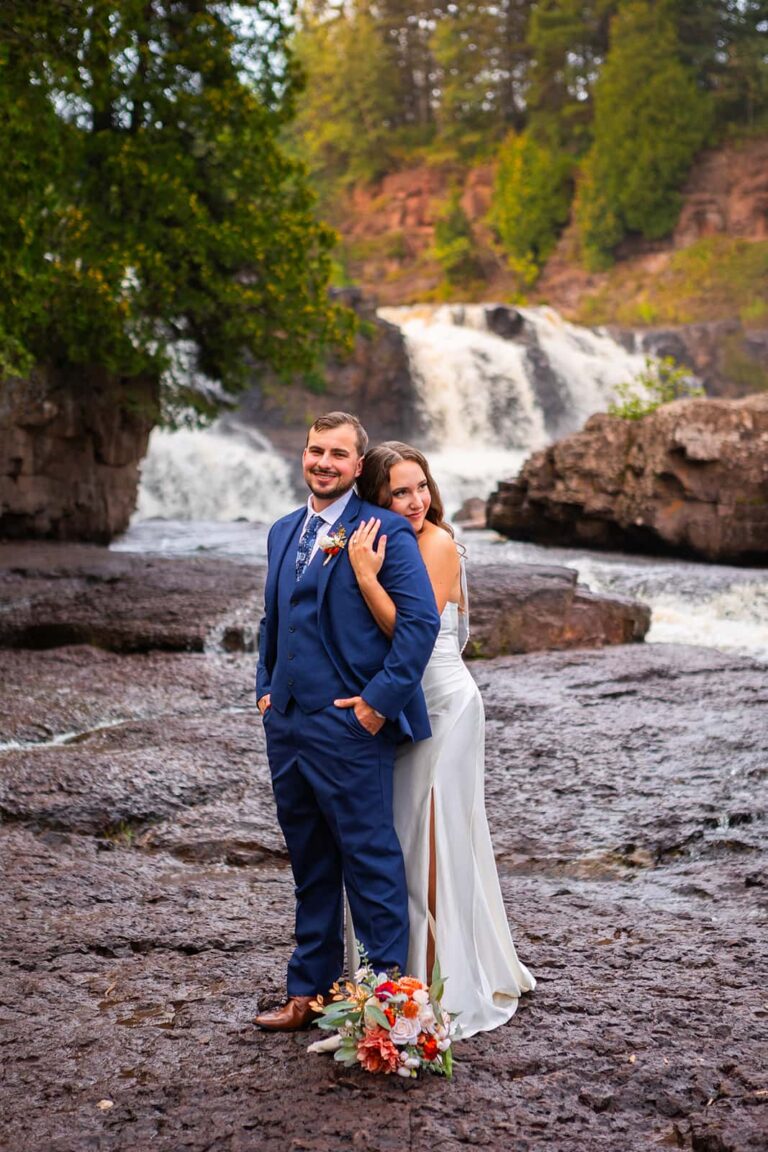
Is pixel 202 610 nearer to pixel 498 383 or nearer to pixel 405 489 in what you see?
pixel 405 489

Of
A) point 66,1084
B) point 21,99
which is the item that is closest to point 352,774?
point 66,1084

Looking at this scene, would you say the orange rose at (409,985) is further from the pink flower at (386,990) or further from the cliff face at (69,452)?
the cliff face at (69,452)

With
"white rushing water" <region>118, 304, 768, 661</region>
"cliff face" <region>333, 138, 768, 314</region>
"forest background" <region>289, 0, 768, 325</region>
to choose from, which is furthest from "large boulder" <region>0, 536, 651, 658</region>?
"forest background" <region>289, 0, 768, 325</region>

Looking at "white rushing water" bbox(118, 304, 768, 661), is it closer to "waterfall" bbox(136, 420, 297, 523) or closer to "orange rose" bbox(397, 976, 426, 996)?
"waterfall" bbox(136, 420, 297, 523)

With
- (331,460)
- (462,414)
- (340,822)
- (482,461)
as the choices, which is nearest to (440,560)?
(331,460)

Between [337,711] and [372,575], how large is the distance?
40 centimetres

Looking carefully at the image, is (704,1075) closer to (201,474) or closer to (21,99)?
(21,99)

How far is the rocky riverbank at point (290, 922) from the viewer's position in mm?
2957

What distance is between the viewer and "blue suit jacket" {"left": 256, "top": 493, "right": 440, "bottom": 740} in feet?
10.6

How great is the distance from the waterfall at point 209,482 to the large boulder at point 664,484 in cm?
828

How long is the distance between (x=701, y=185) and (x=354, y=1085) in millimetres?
43894

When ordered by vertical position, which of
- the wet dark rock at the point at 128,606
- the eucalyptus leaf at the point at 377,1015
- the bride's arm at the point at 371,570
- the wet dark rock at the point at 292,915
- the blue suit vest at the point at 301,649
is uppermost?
the bride's arm at the point at 371,570

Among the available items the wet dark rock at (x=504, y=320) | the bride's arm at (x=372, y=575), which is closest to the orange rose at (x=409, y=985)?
the bride's arm at (x=372, y=575)

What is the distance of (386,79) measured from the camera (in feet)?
168
